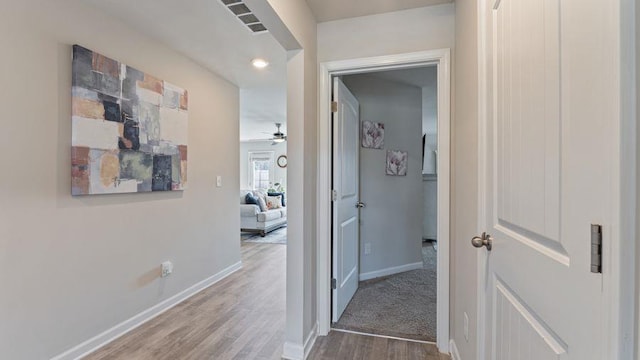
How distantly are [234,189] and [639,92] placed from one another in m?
3.70

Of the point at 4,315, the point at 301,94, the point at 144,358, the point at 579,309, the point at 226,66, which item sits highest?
the point at 226,66

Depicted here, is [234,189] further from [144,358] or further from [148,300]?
[144,358]

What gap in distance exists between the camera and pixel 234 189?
3.79 metres

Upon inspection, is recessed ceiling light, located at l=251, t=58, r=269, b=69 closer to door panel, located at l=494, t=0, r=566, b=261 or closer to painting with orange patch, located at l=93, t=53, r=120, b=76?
painting with orange patch, located at l=93, t=53, r=120, b=76

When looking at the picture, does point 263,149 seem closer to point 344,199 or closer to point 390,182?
point 390,182

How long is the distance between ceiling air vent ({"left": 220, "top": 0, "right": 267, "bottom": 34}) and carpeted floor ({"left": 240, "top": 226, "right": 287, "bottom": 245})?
381cm

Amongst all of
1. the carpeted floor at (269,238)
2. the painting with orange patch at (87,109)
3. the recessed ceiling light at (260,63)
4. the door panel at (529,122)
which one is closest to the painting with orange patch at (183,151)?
the painting with orange patch at (87,109)

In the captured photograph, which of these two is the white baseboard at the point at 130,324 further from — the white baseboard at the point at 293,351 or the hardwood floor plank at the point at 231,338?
the white baseboard at the point at 293,351

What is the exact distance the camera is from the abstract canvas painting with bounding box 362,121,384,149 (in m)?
3.33

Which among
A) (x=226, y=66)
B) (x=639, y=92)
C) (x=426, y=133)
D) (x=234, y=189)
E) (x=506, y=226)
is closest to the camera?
(x=639, y=92)

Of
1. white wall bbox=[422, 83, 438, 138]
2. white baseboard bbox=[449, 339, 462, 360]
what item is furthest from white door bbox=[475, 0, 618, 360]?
white wall bbox=[422, 83, 438, 138]

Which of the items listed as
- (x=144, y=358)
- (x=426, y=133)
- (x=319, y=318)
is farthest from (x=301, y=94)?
(x=426, y=133)

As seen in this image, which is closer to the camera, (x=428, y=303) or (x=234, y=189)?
(x=428, y=303)

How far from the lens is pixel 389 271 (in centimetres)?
353
